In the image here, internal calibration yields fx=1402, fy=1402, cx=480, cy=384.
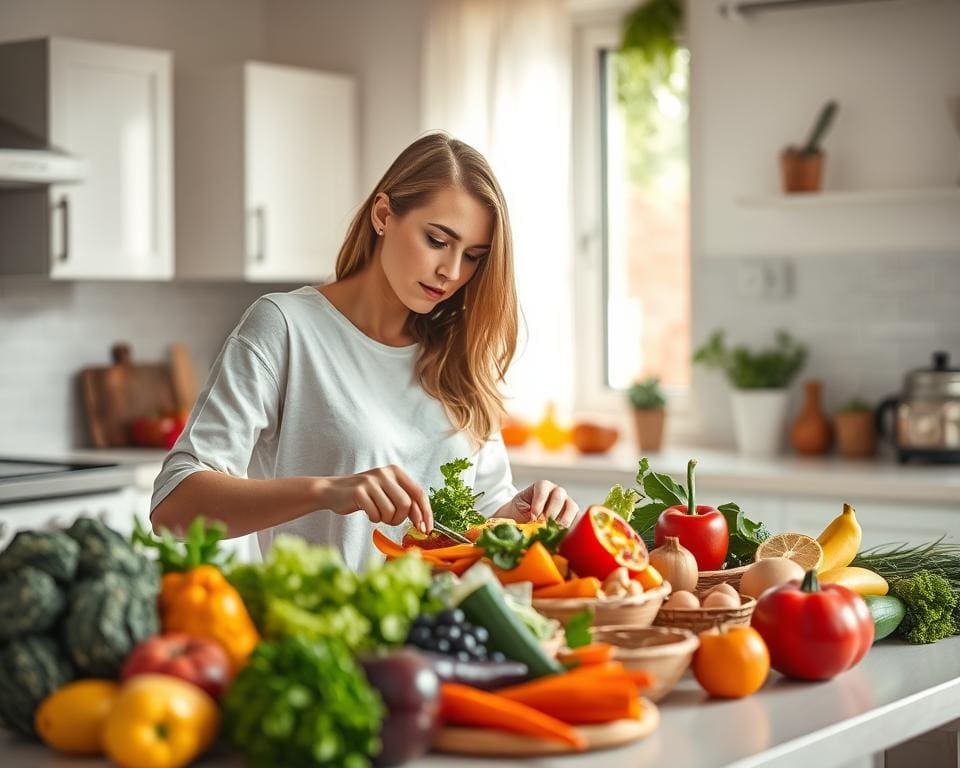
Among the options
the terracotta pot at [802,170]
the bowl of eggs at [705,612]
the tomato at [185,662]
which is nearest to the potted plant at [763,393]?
the terracotta pot at [802,170]

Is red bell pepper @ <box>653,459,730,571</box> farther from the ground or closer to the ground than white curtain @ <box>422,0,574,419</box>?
closer to the ground

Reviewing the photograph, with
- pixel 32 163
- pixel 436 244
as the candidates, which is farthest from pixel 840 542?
pixel 32 163

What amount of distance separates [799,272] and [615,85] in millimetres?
968

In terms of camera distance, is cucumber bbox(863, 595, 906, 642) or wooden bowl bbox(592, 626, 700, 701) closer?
wooden bowl bbox(592, 626, 700, 701)

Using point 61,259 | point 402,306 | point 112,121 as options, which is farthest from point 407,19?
point 402,306

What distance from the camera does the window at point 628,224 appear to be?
16.0 ft

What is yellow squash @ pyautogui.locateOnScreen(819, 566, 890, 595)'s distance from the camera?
6.56 ft

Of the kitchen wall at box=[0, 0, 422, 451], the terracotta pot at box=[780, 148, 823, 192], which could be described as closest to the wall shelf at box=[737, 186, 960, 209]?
the terracotta pot at box=[780, 148, 823, 192]

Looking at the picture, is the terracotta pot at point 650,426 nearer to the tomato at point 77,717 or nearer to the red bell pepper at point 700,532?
the red bell pepper at point 700,532

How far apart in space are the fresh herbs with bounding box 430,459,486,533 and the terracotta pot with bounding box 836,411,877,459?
2.63 meters

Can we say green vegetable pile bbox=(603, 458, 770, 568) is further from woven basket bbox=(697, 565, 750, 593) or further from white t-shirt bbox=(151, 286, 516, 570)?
white t-shirt bbox=(151, 286, 516, 570)

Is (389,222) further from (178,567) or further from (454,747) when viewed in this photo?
(454,747)

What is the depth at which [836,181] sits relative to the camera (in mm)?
4426

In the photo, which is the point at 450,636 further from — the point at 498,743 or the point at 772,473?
the point at 772,473
